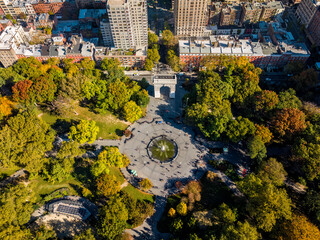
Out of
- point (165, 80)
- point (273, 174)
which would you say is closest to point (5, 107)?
point (165, 80)

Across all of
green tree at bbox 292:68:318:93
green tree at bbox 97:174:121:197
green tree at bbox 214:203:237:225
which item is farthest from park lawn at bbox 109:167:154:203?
green tree at bbox 292:68:318:93

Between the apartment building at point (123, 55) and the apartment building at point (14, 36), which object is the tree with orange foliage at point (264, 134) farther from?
the apartment building at point (14, 36)

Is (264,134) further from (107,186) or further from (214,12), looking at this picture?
(214,12)

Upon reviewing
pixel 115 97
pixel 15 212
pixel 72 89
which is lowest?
pixel 15 212

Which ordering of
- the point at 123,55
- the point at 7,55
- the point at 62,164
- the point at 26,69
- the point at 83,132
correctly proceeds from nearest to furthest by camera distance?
the point at 62,164
the point at 83,132
the point at 26,69
the point at 7,55
the point at 123,55

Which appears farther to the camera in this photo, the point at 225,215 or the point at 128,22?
the point at 128,22

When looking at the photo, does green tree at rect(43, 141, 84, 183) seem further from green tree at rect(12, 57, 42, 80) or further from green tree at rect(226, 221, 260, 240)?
green tree at rect(226, 221, 260, 240)

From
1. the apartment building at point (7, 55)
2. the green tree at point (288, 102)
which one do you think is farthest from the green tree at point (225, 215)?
the apartment building at point (7, 55)
